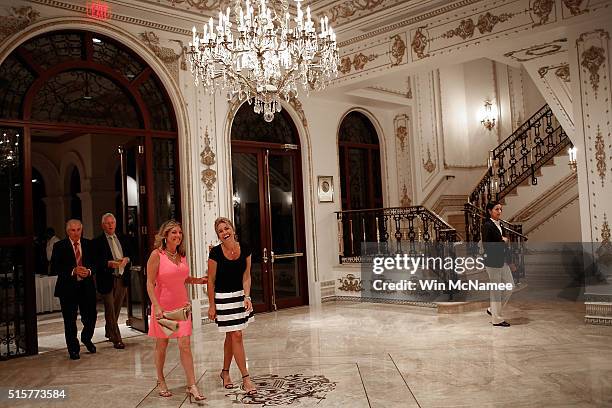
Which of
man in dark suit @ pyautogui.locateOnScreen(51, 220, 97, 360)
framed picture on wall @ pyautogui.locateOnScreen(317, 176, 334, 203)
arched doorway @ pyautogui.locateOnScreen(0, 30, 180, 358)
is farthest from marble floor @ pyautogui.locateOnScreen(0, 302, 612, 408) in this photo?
framed picture on wall @ pyautogui.locateOnScreen(317, 176, 334, 203)

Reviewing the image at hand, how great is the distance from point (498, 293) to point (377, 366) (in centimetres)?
221

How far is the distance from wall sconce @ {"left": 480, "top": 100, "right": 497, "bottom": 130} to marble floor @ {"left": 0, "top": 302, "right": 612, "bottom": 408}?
18.1 ft

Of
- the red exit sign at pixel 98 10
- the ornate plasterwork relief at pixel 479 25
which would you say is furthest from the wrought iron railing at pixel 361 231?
the red exit sign at pixel 98 10

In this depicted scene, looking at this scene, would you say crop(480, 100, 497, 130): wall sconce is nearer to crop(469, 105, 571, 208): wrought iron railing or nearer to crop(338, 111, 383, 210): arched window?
crop(469, 105, 571, 208): wrought iron railing

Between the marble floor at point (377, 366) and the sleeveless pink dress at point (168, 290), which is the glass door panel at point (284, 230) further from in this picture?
the sleeveless pink dress at point (168, 290)

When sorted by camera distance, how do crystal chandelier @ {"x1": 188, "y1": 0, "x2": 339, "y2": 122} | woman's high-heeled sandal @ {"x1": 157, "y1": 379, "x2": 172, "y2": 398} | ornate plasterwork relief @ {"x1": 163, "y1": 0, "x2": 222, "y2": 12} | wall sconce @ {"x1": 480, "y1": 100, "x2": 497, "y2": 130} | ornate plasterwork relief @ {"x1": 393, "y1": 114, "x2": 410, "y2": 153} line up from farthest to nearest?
wall sconce @ {"x1": 480, "y1": 100, "x2": 497, "y2": 130}
ornate plasterwork relief @ {"x1": 393, "y1": 114, "x2": 410, "y2": 153}
ornate plasterwork relief @ {"x1": 163, "y1": 0, "x2": 222, "y2": 12}
crystal chandelier @ {"x1": 188, "y1": 0, "x2": 339, "y2": 122}
woman's high-heeled sandal @ {"x1": 157, "y1": 379, "x2": 172, "y2": 398}

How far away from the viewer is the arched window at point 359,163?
10.4 m

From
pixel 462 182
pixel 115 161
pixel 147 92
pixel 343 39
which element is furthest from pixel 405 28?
pixel 115 161

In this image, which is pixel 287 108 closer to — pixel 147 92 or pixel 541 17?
pixel 147 92

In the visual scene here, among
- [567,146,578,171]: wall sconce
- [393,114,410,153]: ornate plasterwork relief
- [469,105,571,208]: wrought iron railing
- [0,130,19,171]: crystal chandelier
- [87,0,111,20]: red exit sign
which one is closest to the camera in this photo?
[0,130,19,171]: crystal chandelier

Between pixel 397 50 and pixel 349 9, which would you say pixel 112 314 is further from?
pixel 397 50

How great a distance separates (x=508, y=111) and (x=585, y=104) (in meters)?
5.80

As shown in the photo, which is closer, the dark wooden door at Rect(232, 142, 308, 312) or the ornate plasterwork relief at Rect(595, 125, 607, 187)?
the ornate plasterwork relief at Rect(595, 125, 607, 187)

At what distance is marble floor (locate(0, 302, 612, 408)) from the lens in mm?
4254
